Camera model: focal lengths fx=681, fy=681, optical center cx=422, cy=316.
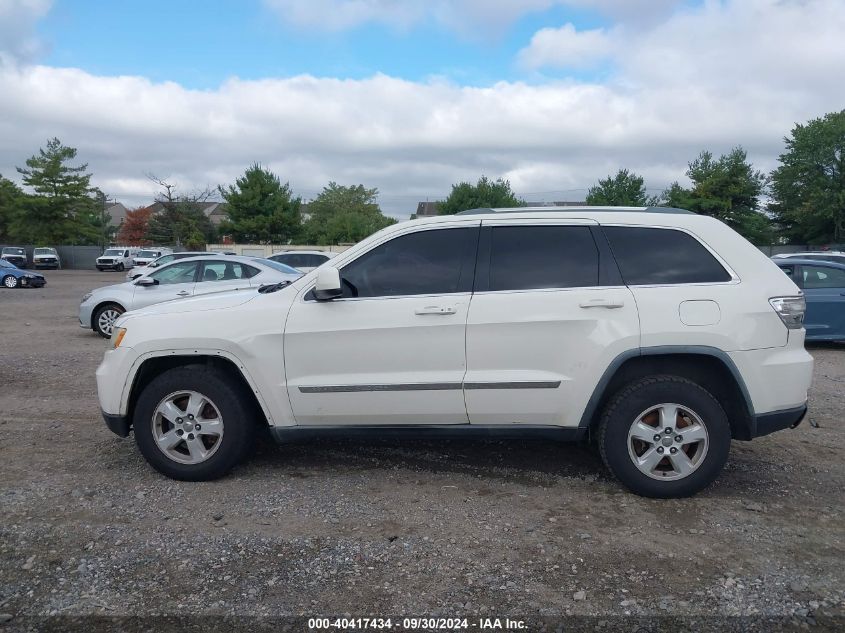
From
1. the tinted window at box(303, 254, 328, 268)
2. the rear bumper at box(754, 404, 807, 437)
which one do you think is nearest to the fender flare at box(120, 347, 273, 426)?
the rear bumper at box(754, 404, 807, 437)

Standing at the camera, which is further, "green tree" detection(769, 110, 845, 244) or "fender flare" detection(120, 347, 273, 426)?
"green tree" detection(769, 110, 845, 244)

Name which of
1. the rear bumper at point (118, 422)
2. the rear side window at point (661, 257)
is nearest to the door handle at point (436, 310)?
the rear side window at point (661, 257)

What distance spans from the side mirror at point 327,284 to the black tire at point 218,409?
2.94ft

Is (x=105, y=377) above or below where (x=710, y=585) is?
above

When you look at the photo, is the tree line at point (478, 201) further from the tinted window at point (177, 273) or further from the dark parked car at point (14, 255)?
the tinted window at point (177, 273)

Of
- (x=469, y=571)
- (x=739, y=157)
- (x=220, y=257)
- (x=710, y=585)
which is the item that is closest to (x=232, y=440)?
→ (x=469, y=571)

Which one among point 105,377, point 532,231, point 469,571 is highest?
point 532,231

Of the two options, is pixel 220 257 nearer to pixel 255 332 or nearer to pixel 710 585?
pixel 255 332

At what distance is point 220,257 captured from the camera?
38.7 ft

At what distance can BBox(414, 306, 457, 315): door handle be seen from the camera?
4379mm

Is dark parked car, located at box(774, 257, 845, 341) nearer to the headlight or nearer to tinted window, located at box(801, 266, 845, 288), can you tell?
tinted window, located at box(801, 266, 845, 288)

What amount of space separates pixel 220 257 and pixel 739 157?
51.0m

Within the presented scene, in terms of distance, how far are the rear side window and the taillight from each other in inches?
12.9

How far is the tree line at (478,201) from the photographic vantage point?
52.4 m
